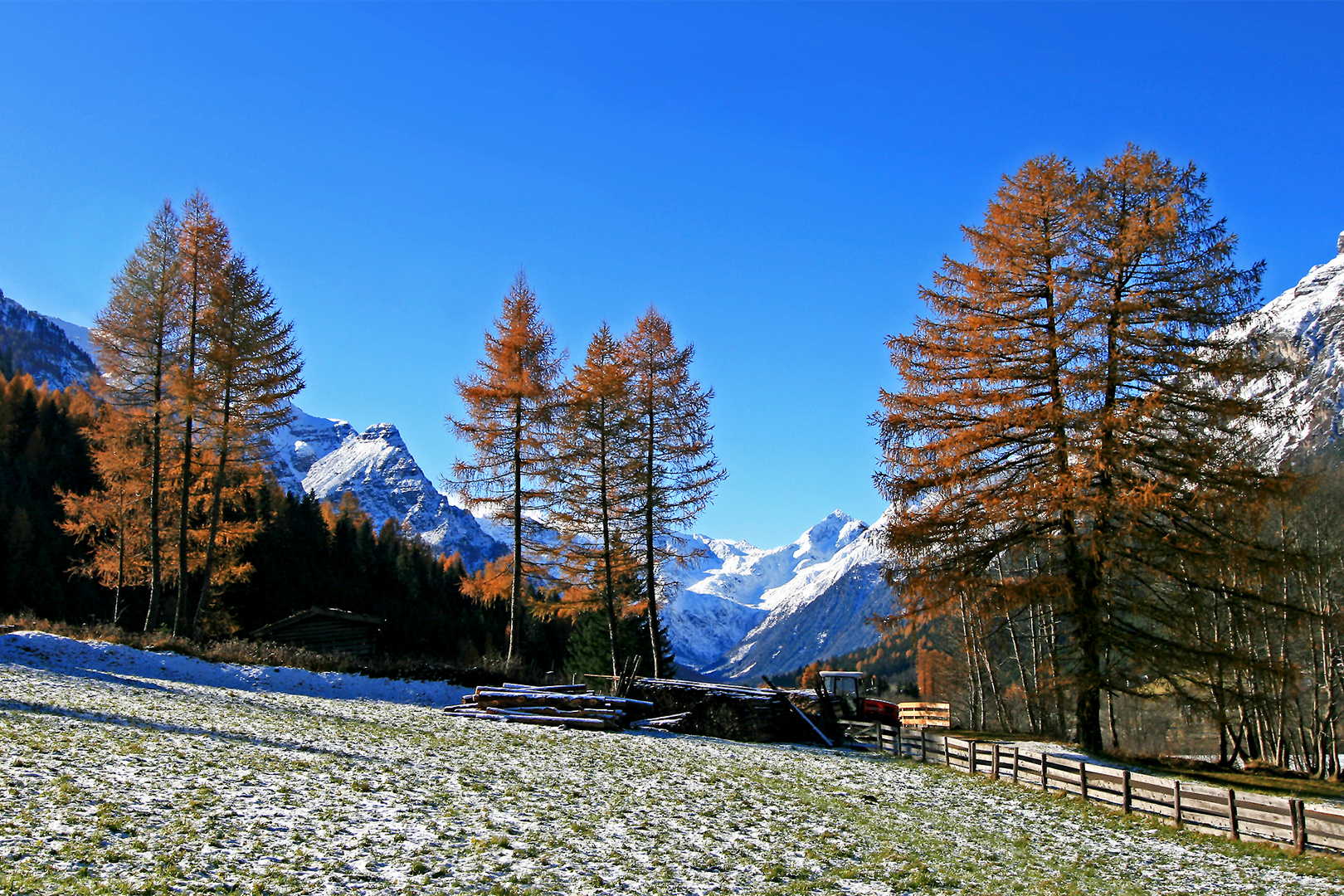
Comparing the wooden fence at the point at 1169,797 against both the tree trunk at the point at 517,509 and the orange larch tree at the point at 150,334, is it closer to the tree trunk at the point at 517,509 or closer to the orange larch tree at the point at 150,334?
the tree trunk at the point at 517,509

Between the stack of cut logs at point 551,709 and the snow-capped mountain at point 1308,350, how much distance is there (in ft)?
58.4

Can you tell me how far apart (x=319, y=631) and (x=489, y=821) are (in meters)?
33.1

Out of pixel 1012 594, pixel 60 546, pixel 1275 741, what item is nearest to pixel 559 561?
pixel 1012 594

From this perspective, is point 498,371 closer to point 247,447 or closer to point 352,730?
point 247,447

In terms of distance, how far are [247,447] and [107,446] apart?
7530 mm

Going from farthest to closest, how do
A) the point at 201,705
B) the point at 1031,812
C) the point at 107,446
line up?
the point at 107,446, the point at 201,705, the point at 1031,812

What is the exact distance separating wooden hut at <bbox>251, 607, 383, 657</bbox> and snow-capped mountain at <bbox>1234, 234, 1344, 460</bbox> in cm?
3559

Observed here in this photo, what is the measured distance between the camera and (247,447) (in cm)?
2842

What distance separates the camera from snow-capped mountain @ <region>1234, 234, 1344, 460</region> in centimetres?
1845

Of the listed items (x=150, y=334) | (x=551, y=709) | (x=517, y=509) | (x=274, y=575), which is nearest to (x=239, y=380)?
(x=150, y=334)

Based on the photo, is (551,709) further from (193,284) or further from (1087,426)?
(193,284)

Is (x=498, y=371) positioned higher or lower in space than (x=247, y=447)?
higher

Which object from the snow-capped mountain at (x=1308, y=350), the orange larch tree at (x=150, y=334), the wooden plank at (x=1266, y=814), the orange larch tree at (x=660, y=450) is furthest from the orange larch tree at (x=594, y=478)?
the wooden plank at (x=1266, y=814)

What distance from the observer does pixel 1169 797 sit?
13.5 meters
